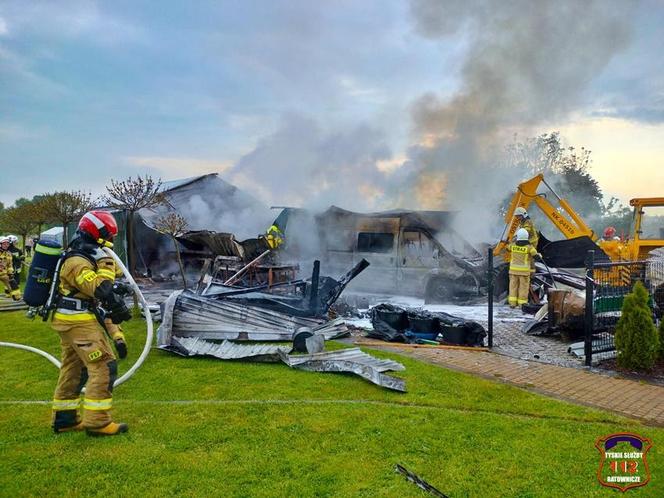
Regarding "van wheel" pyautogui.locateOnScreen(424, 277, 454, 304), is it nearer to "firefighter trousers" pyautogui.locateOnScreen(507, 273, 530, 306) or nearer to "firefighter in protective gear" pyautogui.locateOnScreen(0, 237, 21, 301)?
"firefighter trousers" pyautogui.locateOnScreen(507, 273, 530, 306)

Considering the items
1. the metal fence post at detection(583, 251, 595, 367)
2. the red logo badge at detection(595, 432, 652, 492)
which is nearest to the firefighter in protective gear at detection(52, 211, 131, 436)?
the red logo badge at detection(595, 432, 652, 492)

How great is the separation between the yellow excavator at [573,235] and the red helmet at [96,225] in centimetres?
1006

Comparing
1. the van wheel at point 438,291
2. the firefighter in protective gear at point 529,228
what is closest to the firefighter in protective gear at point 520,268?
the firefighter in protective gear at point 529,228

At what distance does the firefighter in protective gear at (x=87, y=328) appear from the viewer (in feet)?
12.7

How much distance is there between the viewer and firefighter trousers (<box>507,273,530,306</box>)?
411 inches

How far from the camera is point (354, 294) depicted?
13.6m

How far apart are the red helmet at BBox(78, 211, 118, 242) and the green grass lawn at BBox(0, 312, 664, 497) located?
1710mm

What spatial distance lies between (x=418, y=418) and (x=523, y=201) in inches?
411

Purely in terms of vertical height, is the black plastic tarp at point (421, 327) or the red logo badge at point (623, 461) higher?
the black plastic tarp at point (421, 327)

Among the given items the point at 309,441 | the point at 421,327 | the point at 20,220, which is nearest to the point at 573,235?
the point at 421,327

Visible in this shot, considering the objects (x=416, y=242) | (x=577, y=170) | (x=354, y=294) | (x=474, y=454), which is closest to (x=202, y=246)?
(x=354, y=294)

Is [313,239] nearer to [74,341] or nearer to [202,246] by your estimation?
[202,246]

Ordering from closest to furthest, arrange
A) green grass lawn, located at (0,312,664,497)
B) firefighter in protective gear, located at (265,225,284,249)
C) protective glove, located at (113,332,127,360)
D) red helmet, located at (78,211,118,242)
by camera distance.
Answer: green grass lawn, located at (0,312,664,497)
red helmet, located at (78,211,118,242)
protective glove, located at (113,332,127,360)
firefighter in protective gear, located at (265,225,284,249)

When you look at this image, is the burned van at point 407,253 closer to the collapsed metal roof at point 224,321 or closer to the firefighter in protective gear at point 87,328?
the collapsed metal roof at point 224,321
